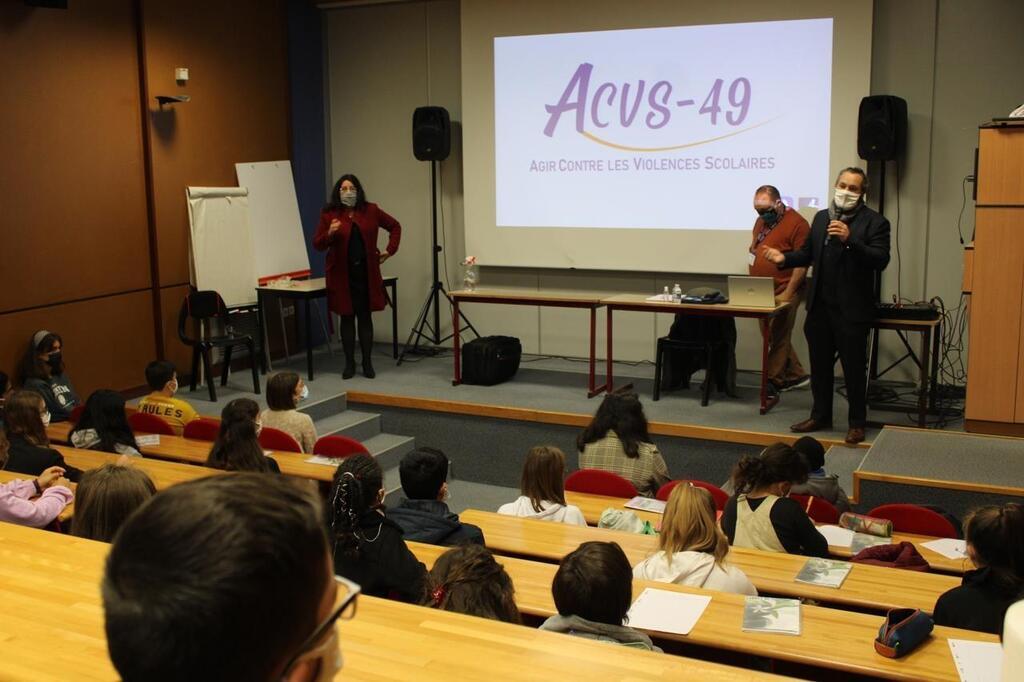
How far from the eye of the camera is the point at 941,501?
4.88 m

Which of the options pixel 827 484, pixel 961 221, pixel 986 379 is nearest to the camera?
pixel 827 484

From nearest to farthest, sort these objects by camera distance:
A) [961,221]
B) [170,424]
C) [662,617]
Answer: [662,617], [170,424], [961,221]

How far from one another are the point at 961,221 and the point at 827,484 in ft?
12.2

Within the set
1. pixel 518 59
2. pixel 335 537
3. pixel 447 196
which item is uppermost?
pixel 518 59

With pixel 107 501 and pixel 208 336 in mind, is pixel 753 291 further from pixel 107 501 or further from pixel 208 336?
pixel 107 501

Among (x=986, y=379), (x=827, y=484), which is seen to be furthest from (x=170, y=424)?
(x=986, y=379)

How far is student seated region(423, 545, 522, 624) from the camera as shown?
8.37 ft

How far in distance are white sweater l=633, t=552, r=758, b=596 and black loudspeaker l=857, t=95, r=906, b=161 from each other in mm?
4790

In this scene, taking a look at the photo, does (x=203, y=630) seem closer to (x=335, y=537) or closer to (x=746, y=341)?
(x=335, y=537)

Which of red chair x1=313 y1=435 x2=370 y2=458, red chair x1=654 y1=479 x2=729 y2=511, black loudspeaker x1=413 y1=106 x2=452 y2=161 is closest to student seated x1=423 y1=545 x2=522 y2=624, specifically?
red chair x1=654 y1=479 x2=729 y2=511

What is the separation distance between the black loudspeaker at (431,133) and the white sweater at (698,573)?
6.05 meters

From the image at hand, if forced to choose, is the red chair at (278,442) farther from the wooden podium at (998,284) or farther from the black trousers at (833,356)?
the wooden podium at (998,284)

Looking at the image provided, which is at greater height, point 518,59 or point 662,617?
point 518,59

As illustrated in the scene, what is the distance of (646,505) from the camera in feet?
14.3
